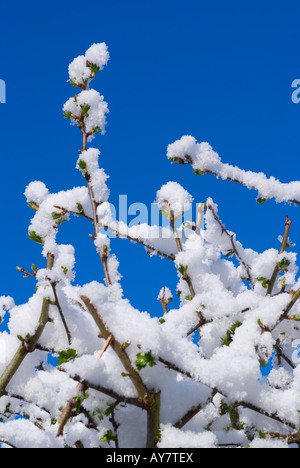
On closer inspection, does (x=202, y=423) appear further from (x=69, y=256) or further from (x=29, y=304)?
(x=69, y=256)

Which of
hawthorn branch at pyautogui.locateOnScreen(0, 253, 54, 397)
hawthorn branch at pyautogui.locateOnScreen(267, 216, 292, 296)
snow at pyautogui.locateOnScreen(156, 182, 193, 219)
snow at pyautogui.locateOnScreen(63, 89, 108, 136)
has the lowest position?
hawthorn branch at pyautogui.locateOnScreen(0, 253, 54, 397)

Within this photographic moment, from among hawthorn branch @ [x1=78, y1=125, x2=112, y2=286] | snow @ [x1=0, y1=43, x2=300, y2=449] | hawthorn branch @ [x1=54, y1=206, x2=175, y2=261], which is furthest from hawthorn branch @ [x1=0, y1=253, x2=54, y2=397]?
hawthorn branch @ [x1=54, y1=206, x2=175, y2=261]

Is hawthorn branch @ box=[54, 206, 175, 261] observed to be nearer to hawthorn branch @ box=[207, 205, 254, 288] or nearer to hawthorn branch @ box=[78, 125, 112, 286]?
hawthorn branch @ box=[78, 125, 112, 286]

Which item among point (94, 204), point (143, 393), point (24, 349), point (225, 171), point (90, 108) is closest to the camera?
point (143, 393)

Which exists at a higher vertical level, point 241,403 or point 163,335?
point 163,335

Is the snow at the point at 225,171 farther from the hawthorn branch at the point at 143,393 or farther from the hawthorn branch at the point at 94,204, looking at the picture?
the hawthorn branch at the point at 143,393

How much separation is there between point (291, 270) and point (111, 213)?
1062mm

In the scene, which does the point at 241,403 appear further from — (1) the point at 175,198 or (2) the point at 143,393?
(1) the point at 175,198

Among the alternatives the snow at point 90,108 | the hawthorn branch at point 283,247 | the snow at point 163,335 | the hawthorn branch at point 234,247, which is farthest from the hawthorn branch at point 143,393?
the snow at point 90,108

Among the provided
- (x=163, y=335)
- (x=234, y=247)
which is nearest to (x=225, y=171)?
(x=234, y=247)

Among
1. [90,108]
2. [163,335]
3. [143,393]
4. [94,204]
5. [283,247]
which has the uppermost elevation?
[90,108]
